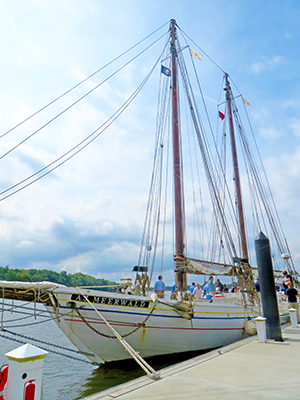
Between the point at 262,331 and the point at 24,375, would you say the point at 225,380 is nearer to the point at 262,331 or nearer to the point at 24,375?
the point at 24,375

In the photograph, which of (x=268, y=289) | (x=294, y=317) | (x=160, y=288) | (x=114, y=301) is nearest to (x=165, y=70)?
(x=160, y=288)

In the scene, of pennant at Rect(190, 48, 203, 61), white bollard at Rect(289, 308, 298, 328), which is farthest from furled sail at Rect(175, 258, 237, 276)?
pennant at Rect(190, 48, 203, 61)

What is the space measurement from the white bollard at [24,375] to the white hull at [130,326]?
6292 millimetres

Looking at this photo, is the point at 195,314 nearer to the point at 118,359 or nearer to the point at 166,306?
the point at 166,306

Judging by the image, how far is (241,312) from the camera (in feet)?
46.5

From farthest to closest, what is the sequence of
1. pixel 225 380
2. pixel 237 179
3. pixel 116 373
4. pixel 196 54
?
pixel 237 179 → pixel 196 54 → pixel 116 373 → pixel 225 380

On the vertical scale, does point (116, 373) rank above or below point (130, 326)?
below

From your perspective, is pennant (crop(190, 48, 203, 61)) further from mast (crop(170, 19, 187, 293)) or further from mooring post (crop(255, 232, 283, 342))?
mooring post (crop(255, 232, 283, 342))

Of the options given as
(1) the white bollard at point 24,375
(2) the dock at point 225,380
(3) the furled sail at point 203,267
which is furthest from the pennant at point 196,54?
(1) the white bollard at point 24,375

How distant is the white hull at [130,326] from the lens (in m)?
9.88

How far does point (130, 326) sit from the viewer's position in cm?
1037

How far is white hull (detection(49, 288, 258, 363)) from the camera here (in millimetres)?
Result: 9883

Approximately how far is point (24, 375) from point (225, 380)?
3895 millimetres

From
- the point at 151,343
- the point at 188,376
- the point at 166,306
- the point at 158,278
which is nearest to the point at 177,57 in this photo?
the point at 158,278
